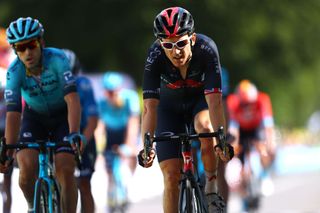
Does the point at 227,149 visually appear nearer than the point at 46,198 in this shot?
Yes

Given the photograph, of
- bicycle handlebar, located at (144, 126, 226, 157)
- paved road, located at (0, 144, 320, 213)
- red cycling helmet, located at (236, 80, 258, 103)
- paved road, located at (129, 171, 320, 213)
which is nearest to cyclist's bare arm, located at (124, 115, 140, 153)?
paved road, located at (0, 144, 320, 213)

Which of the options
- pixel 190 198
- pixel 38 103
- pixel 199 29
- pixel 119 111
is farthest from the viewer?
pixel 199 29

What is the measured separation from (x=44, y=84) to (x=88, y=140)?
148 centimetres

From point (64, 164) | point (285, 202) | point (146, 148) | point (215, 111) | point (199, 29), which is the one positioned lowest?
point (146, 148)

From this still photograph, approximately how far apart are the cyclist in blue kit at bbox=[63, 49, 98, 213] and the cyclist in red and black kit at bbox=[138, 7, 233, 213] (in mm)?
1678

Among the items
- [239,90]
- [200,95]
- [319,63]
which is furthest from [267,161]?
[319,63]

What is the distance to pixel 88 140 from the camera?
412 inches

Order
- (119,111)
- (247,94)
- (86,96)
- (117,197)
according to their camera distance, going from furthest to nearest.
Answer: (247,94)
(119,111)
(117,197)
(86,96)

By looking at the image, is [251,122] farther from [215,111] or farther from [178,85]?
[215,111]

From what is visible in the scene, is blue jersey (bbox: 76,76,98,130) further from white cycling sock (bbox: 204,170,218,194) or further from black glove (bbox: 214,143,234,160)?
black glove (bbox: 214,143,234,160)

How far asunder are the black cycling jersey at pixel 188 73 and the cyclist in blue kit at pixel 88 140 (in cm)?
185

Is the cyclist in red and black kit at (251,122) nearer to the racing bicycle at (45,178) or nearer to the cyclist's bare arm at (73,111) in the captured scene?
the cyclist's bare arm at (73,111)

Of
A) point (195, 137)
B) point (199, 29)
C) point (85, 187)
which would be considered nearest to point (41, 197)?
point (195, 137)

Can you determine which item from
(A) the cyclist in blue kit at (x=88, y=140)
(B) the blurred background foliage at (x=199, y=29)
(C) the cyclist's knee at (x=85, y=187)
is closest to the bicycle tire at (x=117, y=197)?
(A) the cyclist in blue kit at (x=88, y=140)
